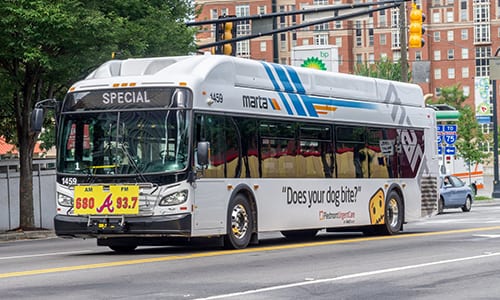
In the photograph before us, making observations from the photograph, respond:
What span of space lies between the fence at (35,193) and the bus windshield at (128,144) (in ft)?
54.7

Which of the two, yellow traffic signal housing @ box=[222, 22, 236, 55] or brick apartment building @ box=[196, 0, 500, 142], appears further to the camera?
brick apartment building @ box=[196, 0, 500, 142]

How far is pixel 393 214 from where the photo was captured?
25.1 meters

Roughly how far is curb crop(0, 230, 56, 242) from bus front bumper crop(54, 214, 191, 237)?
1294 centimetres

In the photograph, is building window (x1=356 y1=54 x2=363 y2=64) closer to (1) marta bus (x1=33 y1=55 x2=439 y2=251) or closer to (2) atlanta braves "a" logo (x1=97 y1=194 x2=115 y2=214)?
(1) marta bus (x1=33 y1=55 x2=439 y2=251)

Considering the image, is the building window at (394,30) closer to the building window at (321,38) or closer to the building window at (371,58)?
the building window at (371,58)

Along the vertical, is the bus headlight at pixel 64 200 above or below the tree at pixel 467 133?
below

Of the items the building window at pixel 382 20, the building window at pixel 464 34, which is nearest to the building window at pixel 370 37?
the building window at pixel 382 20

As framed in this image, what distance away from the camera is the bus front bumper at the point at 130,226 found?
57.1 ft

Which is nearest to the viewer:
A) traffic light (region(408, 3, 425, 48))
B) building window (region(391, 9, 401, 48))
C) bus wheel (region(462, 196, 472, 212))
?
traffic light (region(408, 3, 425, 48))

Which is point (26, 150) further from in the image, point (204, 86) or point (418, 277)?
point (418, 277)

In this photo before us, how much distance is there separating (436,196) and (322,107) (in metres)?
6.23

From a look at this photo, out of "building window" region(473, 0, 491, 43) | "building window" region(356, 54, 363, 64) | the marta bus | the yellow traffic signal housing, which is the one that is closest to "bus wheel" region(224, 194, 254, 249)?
the marta bus

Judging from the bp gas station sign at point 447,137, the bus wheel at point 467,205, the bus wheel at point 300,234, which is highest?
the bp gas station sign at point 447,137

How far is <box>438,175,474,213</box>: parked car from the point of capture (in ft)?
139
